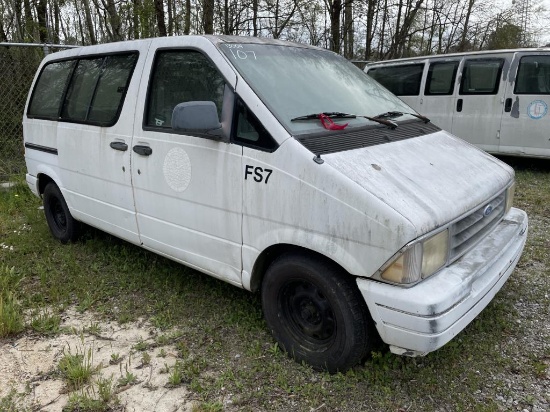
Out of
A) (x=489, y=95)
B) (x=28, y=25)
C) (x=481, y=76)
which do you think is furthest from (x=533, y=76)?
(x=28, y=25)

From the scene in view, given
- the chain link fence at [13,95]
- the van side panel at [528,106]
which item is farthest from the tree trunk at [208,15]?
the van side panel at [528,106]

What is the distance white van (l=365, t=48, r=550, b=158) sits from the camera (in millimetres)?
7000

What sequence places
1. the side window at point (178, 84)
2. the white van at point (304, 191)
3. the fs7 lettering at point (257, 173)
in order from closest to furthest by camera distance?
1. the white van at point (304, 191)
2. the fs7 lettering at point (257, 173)
3. the side window at point (178, 84)

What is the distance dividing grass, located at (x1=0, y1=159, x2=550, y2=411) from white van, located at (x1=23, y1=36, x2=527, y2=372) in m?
0.23

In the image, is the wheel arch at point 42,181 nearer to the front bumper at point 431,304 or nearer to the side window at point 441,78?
the front bumper at point 431,304

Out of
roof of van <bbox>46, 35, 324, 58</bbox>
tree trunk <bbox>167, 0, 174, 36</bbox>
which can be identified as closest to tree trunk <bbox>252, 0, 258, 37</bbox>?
tree trunk <bbox>167, 0, 174, 36</bbox>

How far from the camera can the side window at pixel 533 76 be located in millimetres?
6863

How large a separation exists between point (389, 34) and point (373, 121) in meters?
13.8

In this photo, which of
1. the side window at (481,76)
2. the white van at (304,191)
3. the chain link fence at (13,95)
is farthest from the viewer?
the side window at (481,76)

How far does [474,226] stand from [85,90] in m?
3.37

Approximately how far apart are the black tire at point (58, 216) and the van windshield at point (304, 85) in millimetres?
2630

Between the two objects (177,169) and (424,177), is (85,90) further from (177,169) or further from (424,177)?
(424,177)

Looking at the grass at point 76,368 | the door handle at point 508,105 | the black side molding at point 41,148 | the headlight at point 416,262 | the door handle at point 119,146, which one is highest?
the door handle at point 508,105

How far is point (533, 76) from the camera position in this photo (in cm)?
700
